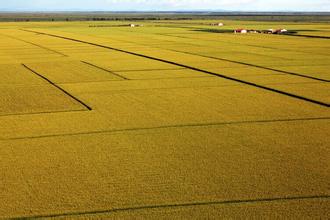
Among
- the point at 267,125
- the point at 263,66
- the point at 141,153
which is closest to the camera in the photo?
the point at 141,153

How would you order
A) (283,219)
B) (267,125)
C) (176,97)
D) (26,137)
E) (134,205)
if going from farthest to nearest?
(176,97), (267,125), (26,137), (134,205), (283,219)

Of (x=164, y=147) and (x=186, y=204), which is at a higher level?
(x=186, y=204)

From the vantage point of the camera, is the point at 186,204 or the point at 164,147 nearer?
the point at 186,204

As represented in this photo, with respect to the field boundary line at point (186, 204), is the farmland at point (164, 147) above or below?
below

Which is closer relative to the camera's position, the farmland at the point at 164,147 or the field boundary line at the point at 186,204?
the field boundary line at the point at 186,204

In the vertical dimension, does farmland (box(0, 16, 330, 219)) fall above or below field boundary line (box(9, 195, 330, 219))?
below

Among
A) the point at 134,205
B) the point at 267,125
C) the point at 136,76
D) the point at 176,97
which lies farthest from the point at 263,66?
the point at 134,205

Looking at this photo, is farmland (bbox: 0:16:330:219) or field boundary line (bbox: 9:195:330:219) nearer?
field boundary line (bbox: 9:195:330:219)

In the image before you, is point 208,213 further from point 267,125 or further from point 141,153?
point 267,125
